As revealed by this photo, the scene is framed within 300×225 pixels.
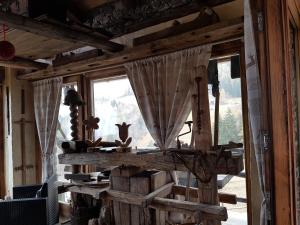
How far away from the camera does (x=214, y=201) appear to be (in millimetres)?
1500

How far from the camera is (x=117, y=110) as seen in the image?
274cm

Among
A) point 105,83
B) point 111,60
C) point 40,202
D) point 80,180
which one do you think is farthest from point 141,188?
point 105,83

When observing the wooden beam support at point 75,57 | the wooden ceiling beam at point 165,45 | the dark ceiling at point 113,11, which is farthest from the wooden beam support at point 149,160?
the dark ceiling at point 113,11

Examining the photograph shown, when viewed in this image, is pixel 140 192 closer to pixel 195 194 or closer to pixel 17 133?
pixel 195 194

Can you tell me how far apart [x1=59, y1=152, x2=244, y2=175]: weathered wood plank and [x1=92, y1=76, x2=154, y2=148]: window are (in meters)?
0.64

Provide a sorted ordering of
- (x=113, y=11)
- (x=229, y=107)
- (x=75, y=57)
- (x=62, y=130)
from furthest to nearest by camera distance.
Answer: (x=62, y=130)
(x=75, y=57)
(x=113, y=11)
(x=229, y=107)

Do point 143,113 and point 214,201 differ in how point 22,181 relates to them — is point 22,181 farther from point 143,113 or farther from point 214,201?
point 214,201

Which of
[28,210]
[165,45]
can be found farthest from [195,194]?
[28,210]

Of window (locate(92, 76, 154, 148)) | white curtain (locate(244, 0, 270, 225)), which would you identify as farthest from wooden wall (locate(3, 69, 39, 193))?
white curtain (locate(244, 0, 270, 225))

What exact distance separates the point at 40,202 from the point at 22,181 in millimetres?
1327

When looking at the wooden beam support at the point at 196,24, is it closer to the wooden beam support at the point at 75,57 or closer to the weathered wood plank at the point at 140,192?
the wooden beam support at the point at 75,57

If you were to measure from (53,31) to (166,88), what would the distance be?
95cm

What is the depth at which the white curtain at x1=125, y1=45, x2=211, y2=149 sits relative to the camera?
2.08 metres

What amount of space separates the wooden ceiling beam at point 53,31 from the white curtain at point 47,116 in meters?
1.06
